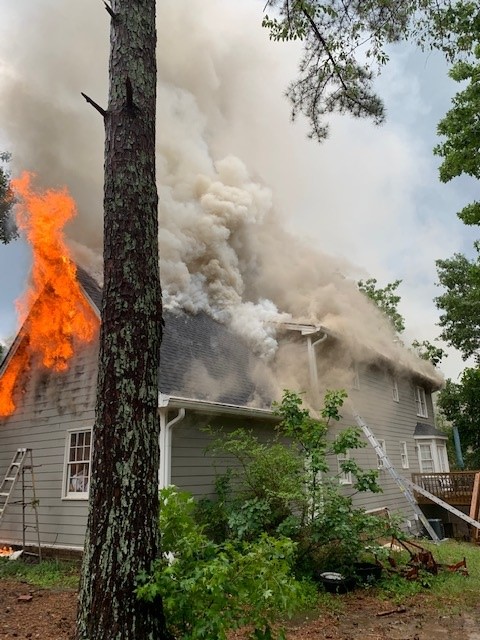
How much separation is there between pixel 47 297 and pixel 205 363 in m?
3.52

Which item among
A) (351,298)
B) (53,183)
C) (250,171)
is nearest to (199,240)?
(250,171)

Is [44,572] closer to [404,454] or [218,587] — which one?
[218,587]

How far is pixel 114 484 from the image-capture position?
10.4 ft

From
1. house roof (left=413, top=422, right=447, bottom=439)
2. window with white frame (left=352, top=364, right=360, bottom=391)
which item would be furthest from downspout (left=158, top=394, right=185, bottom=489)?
house roof (left=413, top=422, right=447, bottom=439)

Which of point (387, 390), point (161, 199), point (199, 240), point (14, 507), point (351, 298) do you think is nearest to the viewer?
point (14, 507)

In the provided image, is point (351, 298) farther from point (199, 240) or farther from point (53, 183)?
point (53, 183)

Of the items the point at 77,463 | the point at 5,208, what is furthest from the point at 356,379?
the point at 5,208

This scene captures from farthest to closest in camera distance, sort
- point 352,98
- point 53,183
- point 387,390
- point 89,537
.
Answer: point 387,390, point 53,183, point 352,98, point 89,537

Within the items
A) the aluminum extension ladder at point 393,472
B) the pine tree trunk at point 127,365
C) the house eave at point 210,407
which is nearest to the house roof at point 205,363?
the house eave at point 210,407

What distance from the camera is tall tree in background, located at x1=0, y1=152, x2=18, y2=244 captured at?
42.0 ft

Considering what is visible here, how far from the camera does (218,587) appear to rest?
9.16 feet

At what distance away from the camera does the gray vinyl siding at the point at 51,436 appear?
8672 mm

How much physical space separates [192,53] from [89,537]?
10.4 metres

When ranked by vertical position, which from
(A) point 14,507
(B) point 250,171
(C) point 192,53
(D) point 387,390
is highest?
(C) point 192,53
